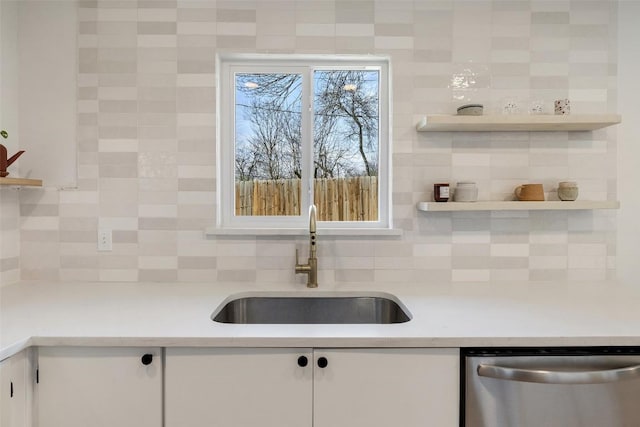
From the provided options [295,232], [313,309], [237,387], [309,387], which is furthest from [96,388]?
[295,232]

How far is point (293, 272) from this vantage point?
71.9 inches

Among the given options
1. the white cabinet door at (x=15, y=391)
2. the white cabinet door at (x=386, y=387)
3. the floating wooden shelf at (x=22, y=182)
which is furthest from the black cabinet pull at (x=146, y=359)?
the floating wooden shelf at (x=22, y=182)

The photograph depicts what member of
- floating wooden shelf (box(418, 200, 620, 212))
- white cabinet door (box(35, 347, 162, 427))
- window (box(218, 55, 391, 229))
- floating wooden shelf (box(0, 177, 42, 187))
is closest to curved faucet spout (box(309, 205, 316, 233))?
window (box(218, 55, 391, 229))

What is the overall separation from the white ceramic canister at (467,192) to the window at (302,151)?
38 centimetres

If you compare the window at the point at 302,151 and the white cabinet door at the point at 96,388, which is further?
the window at the point at 302,151

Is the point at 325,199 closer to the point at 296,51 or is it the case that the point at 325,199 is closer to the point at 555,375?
the point at 296,51

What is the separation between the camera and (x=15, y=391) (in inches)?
41.5

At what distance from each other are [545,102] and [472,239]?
779mm

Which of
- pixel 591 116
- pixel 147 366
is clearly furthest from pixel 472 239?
pixel 147 366

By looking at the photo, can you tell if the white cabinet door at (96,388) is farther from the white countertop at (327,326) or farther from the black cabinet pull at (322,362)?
the black cabinet pull at (322,362)

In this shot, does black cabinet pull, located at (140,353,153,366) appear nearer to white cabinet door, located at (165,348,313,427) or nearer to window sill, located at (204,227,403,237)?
white cabinet door, located at (165,348,313,427)

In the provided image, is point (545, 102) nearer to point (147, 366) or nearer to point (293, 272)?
A: point (293, 272)

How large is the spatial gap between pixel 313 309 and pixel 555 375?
0.95 meters

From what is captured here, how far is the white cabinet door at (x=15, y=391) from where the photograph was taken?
3.34 ft
